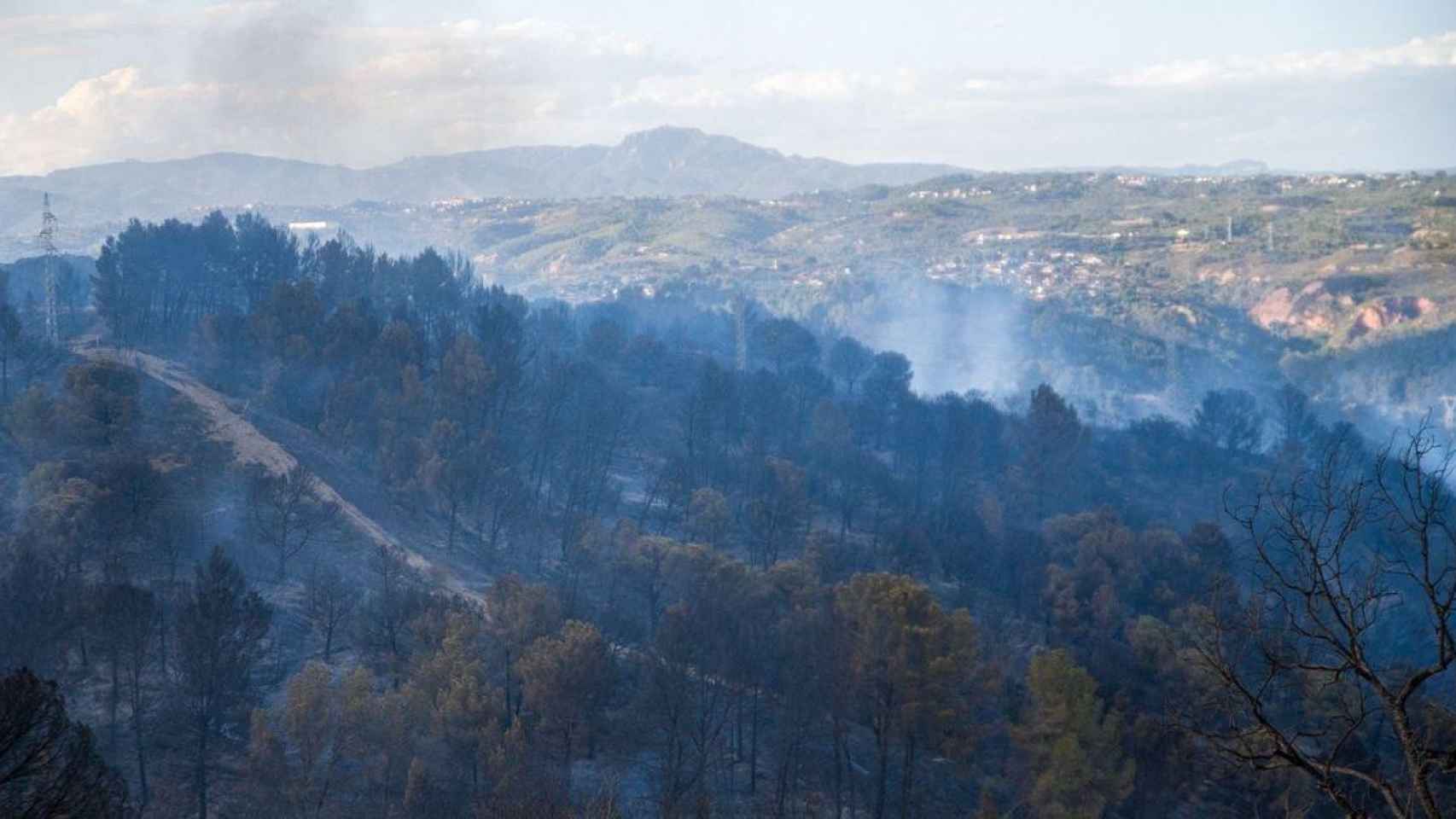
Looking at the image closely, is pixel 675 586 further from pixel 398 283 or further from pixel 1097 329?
pixel 1097 329

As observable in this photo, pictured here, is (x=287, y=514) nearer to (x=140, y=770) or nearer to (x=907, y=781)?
(x=140, y=770)

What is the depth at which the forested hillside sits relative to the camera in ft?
48.8

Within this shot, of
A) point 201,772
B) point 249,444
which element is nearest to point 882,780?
point 201,772

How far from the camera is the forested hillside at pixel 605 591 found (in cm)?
1488

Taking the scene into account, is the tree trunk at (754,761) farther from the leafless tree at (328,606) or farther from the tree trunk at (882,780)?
the leafless tree at (328,606)

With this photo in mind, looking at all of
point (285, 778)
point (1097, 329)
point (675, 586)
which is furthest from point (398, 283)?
point (1097, 329)

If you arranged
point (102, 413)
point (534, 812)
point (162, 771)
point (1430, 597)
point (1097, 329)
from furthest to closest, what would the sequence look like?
point (1097, 329)
point (102, 413)
point (162, 771)
point (534, 812)
point (1430, 597)

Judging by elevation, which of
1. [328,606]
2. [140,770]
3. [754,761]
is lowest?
[754,761]

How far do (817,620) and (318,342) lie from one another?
823 inches

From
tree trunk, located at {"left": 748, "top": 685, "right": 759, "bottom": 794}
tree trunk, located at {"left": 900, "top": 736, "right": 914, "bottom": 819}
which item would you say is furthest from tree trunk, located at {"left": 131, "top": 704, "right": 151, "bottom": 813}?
tree trunk, located at {"left": 900, "top": 736, "right": 914, "bottom": 819}

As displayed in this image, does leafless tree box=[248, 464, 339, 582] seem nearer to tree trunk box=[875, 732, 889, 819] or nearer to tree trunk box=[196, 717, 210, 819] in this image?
tree trunk box=[196, 717, 210, 819]

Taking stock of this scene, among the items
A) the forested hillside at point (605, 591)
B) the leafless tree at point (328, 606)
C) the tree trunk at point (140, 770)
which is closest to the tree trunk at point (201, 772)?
the forested hillside at point (605, 591)

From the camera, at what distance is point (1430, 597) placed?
16.5ft

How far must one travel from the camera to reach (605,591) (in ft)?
98.1
